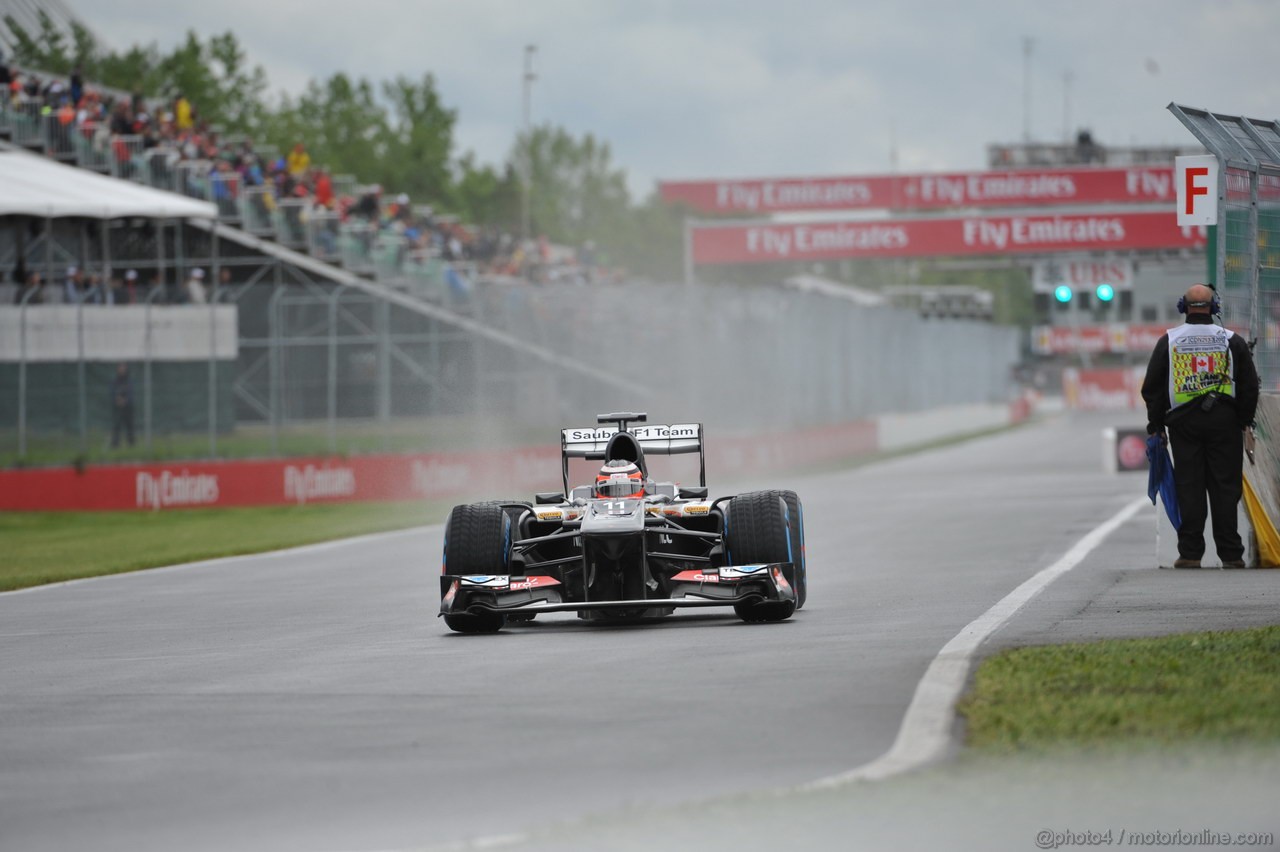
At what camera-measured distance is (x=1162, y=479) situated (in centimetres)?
1327

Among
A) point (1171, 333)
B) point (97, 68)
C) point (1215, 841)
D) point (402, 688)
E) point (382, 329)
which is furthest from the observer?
point (97, 68)

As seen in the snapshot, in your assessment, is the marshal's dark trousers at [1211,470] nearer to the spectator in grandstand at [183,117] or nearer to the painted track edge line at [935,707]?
the painted track edge line at [935,707]

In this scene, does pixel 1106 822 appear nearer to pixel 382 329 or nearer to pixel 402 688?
pixel 402 688

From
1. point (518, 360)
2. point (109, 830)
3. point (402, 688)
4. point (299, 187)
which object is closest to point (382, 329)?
point (518, 360)

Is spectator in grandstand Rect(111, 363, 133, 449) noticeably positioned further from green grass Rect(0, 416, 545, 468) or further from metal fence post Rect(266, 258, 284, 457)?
metal fence post Rect(266, 258, 284, 457)

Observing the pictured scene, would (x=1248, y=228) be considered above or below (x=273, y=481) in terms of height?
above

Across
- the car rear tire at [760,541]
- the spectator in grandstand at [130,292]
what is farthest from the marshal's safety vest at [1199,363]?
the spectator in grandstand at [130,292]

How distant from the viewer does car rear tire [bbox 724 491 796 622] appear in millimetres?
11047

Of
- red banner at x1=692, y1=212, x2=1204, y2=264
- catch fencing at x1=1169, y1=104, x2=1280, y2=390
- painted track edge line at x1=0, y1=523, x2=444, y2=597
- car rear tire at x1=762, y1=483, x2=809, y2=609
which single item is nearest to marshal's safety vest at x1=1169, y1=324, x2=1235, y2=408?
catch fencing at x1=1169, y1=104, x2=1280, y2=390

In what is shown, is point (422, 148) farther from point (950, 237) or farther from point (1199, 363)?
point (1199, 363)

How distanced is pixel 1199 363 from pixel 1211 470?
0.74 m

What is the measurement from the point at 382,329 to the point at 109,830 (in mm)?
24092

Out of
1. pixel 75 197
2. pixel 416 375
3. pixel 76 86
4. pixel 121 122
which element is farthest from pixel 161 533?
pixel 76 86

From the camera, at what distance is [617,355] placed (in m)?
33.2
